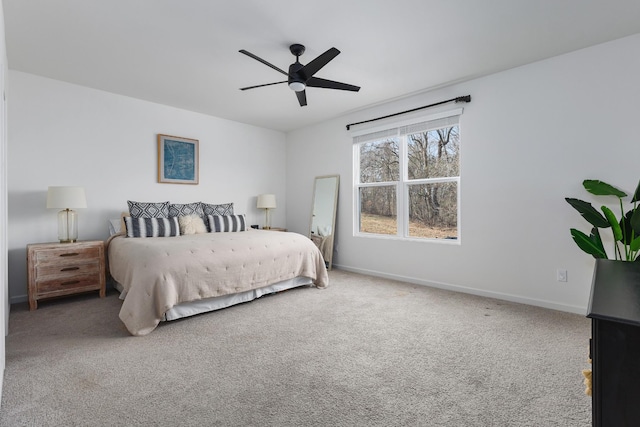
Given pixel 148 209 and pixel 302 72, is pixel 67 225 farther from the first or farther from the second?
pixel 302 72

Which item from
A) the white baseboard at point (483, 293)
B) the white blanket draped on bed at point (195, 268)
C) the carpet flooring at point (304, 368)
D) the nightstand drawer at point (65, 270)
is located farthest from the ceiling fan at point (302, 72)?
the nightstand drawer at point (65, 270)

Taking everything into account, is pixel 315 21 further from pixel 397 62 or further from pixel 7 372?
pixel 7 372

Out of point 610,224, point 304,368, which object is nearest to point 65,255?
point 304,368

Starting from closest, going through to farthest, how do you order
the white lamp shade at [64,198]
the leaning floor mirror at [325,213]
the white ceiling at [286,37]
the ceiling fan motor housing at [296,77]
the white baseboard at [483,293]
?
the white ceiling at [286,37] < the ceiling fan motor housing at [296,77] < the white baseboard at [483,293] < the white lamp shade at [64,198] < the leaning floor mirror at [325,213]

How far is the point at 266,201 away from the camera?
5.48 m

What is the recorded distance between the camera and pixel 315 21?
255cm

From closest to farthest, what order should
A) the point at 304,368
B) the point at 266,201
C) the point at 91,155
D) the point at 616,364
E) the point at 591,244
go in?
the point at 616,364, the point at 304,368, the point at 591,244, the point at 91,155, the point at 266,201

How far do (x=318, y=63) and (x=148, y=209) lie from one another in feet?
9.66

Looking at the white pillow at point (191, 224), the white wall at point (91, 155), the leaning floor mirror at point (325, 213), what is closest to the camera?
the white wall at point (91, 155)

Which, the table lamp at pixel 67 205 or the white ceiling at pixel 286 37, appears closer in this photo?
the white ceiling at pixel 286 37

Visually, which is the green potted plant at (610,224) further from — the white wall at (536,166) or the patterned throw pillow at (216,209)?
the patterned throw pillow at (216,209)

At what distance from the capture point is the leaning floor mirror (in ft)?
17.0

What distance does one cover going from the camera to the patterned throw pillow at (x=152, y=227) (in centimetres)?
379

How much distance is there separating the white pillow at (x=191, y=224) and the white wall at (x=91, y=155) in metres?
0.66
